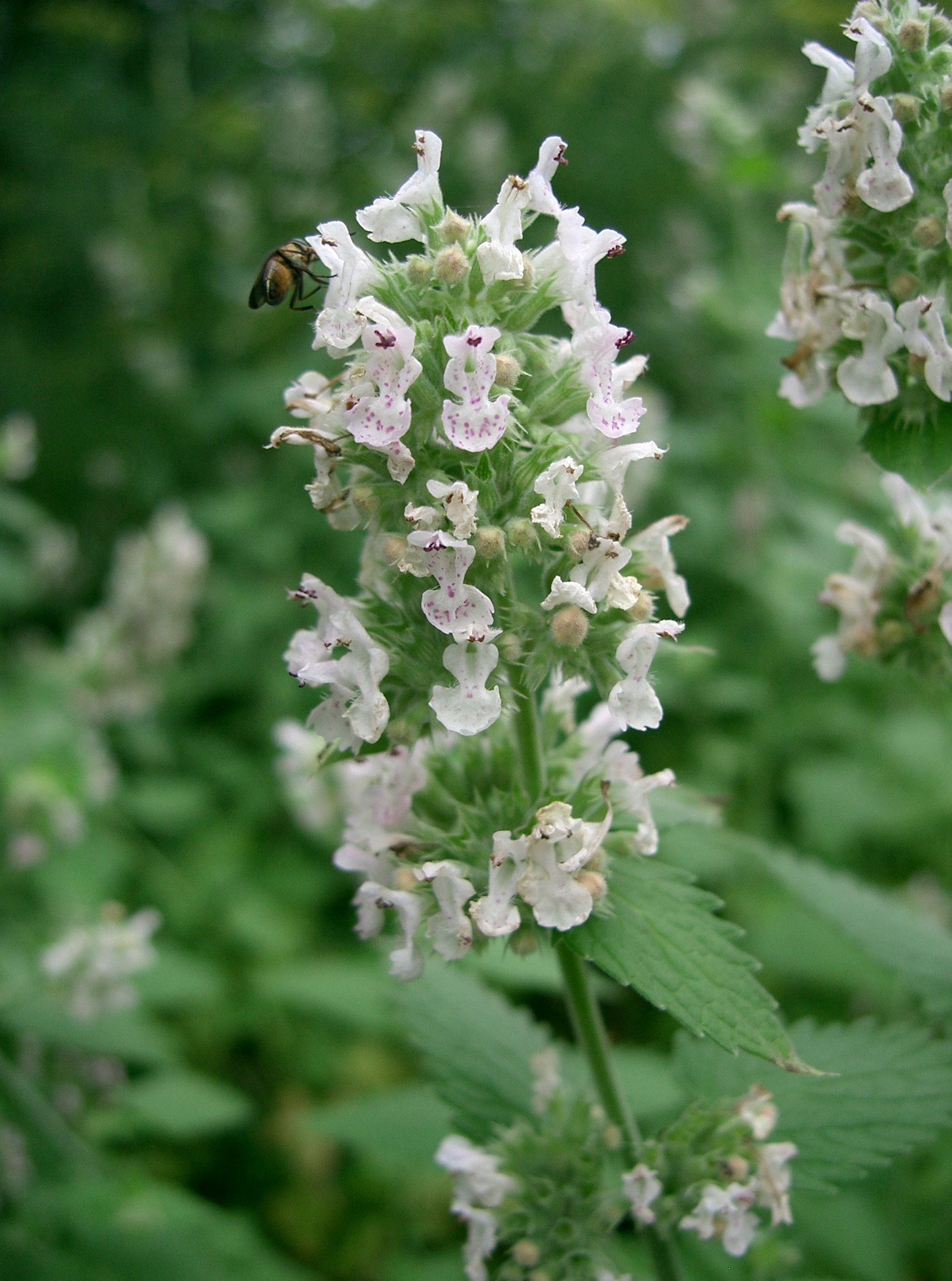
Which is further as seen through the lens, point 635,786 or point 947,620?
point 947,620

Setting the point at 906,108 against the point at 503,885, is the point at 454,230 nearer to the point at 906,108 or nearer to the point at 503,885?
the point at 906,108

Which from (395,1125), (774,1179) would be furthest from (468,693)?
(395,1125)

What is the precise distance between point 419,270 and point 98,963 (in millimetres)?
2887

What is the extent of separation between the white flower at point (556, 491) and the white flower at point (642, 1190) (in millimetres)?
1058

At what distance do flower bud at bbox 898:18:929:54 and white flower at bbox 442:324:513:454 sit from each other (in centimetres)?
87

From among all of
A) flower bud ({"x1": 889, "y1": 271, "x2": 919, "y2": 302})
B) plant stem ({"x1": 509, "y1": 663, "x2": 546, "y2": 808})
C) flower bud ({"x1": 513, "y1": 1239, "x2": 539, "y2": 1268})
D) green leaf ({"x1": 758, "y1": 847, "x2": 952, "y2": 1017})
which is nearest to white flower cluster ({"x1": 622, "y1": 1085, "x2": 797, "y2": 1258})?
flower bud ({"x1": 513, "y1": 1239, "x2": 539, "y2": 1268})

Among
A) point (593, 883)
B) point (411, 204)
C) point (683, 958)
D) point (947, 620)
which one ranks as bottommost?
point (683, 958)

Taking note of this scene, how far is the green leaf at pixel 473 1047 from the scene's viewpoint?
204 centimetres

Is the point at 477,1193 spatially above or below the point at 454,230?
below

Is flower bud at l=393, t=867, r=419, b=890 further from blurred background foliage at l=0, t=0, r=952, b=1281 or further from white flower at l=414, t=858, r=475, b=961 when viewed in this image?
blurred background foliage at l=0, t=0, r=952, b=1281

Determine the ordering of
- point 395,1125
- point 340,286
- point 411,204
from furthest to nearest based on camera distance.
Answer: point 395,1125
point 411,204
point 340,286

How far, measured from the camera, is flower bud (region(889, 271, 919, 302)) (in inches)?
69.2

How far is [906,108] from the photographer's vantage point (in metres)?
1.68

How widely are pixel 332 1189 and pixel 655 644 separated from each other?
375 centimetres
